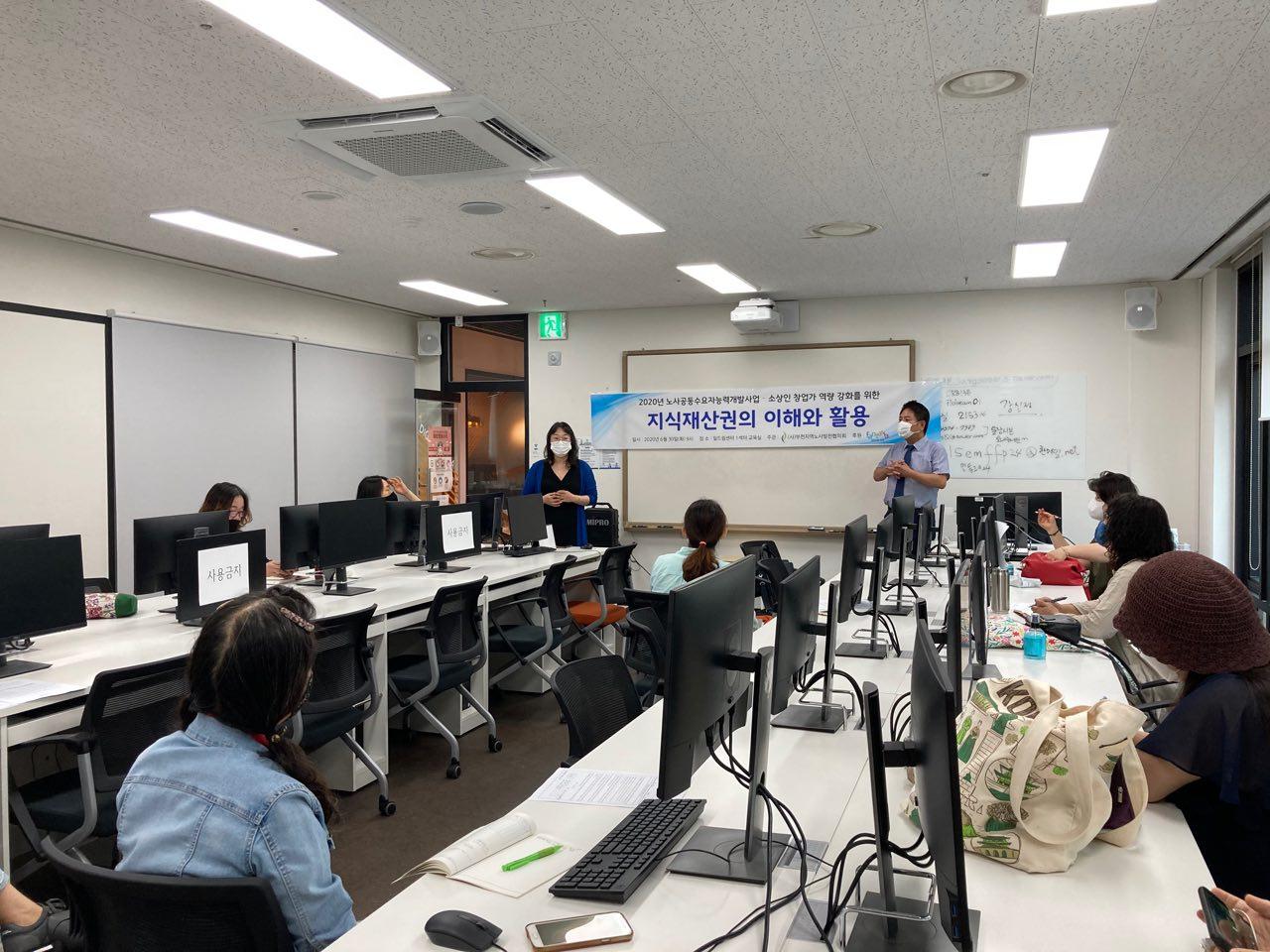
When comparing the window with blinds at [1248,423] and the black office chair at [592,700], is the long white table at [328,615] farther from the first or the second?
the window with blinds at [1248,423]

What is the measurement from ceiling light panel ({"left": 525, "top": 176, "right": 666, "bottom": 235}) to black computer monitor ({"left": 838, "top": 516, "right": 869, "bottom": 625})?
7.07 ft

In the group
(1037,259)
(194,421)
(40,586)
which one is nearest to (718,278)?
(1037,259)

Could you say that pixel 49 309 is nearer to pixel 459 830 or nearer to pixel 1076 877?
pixel 459 830

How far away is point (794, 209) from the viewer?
476cm

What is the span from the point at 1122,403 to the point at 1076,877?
615 cm

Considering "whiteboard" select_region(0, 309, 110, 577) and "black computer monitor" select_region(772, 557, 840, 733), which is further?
"whiteboard" select_region(0, 309, 110, 577)

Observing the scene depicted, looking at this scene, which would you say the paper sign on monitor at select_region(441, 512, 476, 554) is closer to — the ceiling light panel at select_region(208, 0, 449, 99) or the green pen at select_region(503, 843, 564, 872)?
the ceiling light panel at select_region(208, 0, 449, 99)

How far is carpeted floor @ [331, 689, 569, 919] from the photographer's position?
3244 mm

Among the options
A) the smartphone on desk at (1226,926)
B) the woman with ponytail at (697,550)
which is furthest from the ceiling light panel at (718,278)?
the smartphone on desk at (1226,926)

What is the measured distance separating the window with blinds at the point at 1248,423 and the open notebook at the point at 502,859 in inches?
217

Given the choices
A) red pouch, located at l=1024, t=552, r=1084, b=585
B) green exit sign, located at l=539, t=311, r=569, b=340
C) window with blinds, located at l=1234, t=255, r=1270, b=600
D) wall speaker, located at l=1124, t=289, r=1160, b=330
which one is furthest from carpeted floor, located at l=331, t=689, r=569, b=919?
wall speaker, located at l=1124, t=289, r=1160, b=330

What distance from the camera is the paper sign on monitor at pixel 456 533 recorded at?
5.46m

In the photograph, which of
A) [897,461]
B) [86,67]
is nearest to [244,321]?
[86,67]

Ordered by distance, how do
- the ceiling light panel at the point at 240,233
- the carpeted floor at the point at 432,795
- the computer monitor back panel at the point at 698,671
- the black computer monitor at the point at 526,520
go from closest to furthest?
the computer monitor back panel at the point at 698,671
the carpeted floor at the point at 432,795
the ceiling light panel at the point at 240,233
the black computer monitor at the point at 526,520
